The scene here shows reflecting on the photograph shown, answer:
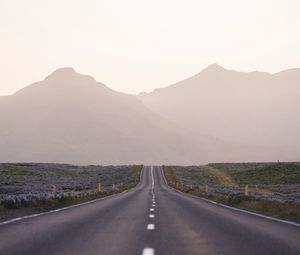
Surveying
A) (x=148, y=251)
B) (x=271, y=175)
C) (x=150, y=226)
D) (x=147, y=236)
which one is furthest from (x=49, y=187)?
(x=148, y=251)

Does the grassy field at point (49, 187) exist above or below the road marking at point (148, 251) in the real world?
above

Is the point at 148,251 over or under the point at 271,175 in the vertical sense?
under

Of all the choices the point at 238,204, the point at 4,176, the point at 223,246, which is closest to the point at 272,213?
the point at 238,204

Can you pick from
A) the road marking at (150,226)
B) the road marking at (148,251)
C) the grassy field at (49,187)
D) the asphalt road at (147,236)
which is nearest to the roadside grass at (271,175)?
the grassy field at (49,187)

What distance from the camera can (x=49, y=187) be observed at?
71.0 meters

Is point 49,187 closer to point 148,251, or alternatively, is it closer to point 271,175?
point 271,175

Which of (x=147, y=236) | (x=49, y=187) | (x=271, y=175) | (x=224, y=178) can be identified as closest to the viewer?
(x=147, y=236)

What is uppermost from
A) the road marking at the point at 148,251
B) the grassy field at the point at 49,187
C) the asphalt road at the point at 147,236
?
the grassy field at the point at 49,187

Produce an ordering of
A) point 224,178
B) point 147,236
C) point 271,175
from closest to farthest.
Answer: point 147,236 < point 271,175 < point 224,178

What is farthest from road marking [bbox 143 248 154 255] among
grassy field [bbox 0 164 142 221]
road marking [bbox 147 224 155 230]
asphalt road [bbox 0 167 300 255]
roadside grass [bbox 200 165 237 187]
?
roadside grass [bbox 200 165 237 187]

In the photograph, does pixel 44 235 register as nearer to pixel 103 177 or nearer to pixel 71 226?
pixel 71 226

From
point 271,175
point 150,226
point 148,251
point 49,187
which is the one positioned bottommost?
point 148,251

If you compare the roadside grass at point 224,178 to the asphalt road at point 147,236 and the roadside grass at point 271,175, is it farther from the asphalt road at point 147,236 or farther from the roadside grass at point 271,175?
the asphalt road at point 147,236

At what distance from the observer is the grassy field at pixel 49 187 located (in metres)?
24.7
